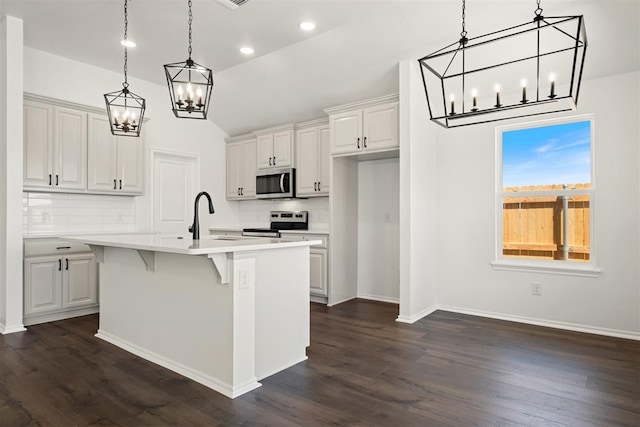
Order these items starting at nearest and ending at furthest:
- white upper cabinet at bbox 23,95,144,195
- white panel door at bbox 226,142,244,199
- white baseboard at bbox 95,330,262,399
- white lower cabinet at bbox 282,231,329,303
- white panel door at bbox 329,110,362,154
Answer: white baseboard at bbox 95,330,262,399
white upper cabinet at bbox 23,95,144,195
white panel door at bbox 329,110,362,154
white lower cabinet at bbox 282,231,329,303
white panel door at bbox 226,142,244,199

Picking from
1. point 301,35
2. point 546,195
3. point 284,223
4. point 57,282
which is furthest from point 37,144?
point 546,195

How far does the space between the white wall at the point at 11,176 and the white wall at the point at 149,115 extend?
0.57m

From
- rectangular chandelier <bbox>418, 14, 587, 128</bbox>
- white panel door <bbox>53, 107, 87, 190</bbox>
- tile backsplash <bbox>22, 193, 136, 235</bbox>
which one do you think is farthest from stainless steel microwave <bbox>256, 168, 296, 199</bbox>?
white panel door <bbox>53, 107, 87, 190</bbox>

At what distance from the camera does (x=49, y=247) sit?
4.05 metres

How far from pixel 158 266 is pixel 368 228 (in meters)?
3.07

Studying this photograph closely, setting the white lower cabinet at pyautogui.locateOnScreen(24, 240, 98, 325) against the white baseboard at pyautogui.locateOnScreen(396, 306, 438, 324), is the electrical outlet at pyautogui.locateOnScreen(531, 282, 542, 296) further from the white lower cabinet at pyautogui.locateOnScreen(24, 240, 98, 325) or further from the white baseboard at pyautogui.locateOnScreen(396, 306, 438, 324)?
the white lower cabinet at pyautogui.locateOnScreen(24, 240, 98, 325)

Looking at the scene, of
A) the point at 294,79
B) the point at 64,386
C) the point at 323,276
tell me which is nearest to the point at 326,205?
the point at 323,276

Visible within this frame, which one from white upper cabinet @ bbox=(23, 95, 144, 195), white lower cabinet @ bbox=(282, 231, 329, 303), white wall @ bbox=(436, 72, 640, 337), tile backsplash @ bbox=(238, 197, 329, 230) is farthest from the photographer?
tile backsplash @ bbox=(238, 197, 329, 230)

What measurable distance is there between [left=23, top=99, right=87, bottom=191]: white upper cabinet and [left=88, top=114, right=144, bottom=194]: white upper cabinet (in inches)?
3.6

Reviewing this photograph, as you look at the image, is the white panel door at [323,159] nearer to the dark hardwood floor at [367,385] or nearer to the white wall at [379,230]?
the white wall at [379,230]

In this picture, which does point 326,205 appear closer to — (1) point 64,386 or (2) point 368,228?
(2) point 368,228

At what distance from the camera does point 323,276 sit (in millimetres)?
4898

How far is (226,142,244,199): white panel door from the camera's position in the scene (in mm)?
6160

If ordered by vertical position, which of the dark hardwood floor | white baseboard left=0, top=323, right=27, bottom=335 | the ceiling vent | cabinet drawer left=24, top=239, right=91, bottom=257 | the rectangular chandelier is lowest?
the dark hardwood floor
